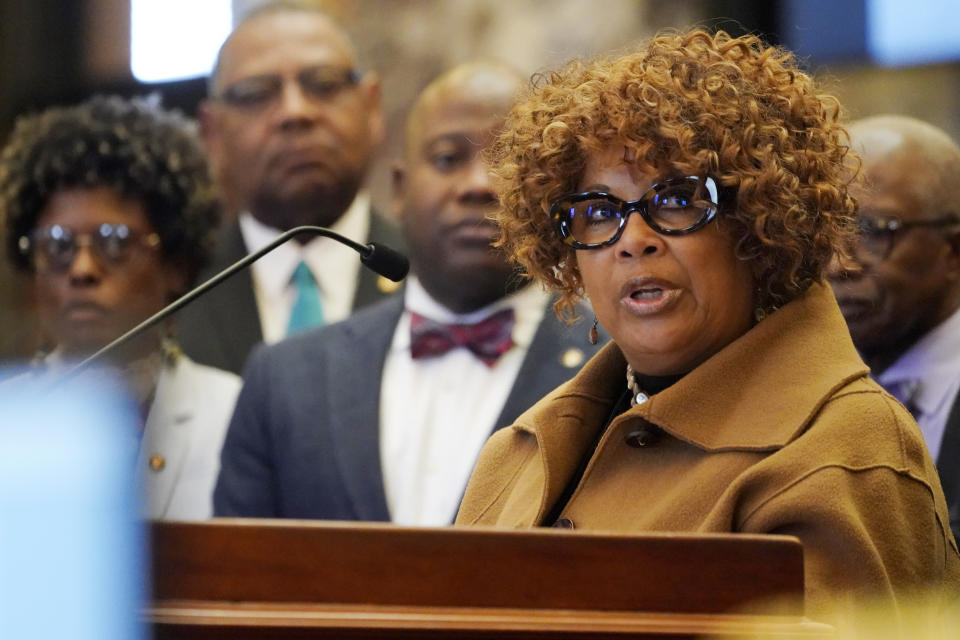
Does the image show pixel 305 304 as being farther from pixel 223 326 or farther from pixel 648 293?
pixel 648 293

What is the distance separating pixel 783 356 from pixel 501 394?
5.10ft

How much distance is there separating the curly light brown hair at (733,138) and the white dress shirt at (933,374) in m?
1.12

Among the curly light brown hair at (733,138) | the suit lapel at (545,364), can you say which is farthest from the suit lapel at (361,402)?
the curly light brown hair at (733,138)

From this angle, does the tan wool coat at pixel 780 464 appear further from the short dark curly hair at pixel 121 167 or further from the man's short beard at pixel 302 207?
the short dark curly hair at pixel 121 167

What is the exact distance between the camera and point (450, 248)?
3352 millimetres

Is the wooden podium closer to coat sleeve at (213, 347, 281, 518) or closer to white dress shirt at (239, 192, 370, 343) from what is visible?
coat sleeve at (213, 347, 281, 518)

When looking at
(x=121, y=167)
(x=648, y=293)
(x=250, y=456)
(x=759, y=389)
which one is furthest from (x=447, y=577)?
(x=121, y=167)

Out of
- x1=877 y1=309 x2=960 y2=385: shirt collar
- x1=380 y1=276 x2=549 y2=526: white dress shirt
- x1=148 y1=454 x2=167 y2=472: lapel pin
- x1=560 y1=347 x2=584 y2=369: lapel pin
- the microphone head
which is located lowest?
x1=148 y1=454 x2=167 y2=472: lapel pin

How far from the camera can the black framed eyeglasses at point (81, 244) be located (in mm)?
3559

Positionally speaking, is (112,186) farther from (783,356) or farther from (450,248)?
(783,356)

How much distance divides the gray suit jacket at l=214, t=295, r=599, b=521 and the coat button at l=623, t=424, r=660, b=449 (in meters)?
1.33

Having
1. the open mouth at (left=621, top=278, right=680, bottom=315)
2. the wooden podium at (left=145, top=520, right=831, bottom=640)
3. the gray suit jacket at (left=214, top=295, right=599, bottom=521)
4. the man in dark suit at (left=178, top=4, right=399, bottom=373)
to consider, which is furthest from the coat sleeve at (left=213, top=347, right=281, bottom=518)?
the wooden podium at (left=145, top=520, right=831, bottom=640)

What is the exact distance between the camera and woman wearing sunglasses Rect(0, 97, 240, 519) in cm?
339

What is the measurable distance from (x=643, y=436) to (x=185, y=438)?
6.14ft
